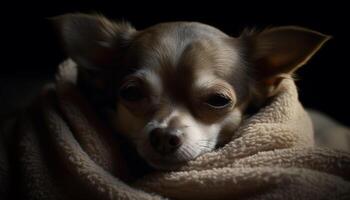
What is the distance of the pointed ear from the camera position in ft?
5.63

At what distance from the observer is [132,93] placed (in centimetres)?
158

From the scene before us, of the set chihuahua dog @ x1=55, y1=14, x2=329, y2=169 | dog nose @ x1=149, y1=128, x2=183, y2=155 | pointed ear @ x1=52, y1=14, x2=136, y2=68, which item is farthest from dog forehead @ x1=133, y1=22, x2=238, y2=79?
dog nose @ x1=149, y1=128, x2=183, y2=155

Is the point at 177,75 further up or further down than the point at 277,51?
further down

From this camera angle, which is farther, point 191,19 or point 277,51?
point 191,19

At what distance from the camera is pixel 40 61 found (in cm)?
261

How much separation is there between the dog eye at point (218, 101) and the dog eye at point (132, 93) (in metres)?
0.22

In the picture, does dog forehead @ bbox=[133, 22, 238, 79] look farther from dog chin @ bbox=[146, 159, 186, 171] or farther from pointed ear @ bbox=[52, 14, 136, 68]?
dog chin @ bbox=[146, 159, 186, 171]

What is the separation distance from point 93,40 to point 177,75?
399mm

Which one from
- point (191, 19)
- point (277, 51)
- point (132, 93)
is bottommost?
point (132, 93)

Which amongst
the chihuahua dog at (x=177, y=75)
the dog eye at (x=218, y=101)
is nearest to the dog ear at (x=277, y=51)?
the chihuahua dog at (x=177, y=75)

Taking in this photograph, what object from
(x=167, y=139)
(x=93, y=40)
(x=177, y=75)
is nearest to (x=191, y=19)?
(x=93, y=40)

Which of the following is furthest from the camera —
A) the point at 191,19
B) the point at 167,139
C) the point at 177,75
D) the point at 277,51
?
the point at 191,19

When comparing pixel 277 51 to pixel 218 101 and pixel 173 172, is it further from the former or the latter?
pixel 173 172

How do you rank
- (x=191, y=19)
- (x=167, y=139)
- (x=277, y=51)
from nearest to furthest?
(x=167, y=139) → (x=277, y=51) → (x=191, y=19)
